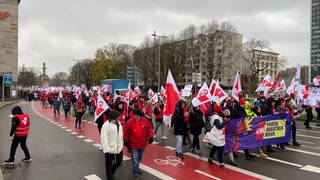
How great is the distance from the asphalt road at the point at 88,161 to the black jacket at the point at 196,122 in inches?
32.7

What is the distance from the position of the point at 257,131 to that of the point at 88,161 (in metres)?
5.13

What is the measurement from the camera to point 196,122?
9.07 m

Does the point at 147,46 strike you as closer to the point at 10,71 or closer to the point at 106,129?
the point at 10,71

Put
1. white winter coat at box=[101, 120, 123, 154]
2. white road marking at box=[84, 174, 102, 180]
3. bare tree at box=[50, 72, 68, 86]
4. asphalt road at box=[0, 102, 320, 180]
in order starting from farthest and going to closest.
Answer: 1. bare tree at box=[50, 72, 68, 86]
2. asphalt road at box=[0, 102, 320, 180]
3. white road marking at box=[84, 174, 102, 180]
4. white winter coat at box=[101, 120, 123, 154]

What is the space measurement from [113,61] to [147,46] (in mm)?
16202

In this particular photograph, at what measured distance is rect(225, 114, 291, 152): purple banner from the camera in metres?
8.33

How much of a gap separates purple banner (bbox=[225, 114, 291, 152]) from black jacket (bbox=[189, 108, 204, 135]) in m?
1.05

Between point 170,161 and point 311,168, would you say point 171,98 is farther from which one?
point 311,168

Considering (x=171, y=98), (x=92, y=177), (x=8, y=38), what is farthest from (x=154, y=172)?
(x=8, y=38)

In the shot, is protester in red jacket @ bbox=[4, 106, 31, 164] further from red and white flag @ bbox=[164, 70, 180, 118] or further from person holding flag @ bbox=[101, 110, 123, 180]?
red and white flag @ bbox=[164, 70, 180, 118]

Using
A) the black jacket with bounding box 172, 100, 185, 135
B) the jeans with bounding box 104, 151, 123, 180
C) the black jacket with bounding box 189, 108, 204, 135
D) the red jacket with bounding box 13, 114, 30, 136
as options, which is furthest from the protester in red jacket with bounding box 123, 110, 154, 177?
the red jacket with bounding box 13, 114, 30, 136

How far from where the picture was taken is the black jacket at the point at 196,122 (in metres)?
9.02

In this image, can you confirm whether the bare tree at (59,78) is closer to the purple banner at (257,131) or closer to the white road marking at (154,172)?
the purple banner at (257,131)

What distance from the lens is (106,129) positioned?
231 inches
